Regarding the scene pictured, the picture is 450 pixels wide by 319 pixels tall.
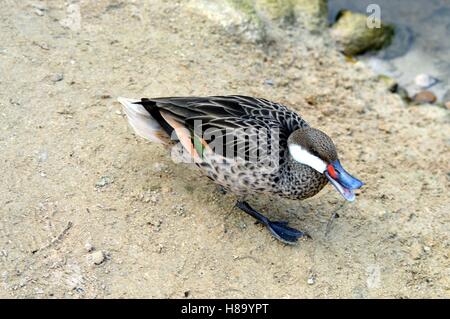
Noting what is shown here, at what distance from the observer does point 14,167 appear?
13.7 ft

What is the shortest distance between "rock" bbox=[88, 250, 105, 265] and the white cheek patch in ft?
4.36

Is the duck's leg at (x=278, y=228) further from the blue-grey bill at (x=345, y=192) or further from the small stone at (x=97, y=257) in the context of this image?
the small stone at (x=97, y=257)

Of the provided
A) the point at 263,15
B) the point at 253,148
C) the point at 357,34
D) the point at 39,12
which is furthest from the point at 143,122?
the point at 357,34

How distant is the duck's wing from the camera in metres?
3.96

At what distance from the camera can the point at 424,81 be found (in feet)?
20.6

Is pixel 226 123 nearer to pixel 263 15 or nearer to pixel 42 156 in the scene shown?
pixel 42 156

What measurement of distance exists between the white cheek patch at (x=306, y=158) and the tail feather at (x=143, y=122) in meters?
0.87

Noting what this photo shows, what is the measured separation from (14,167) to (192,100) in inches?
48.8

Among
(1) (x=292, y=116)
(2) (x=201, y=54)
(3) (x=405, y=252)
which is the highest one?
(1) (x=292, y=116)

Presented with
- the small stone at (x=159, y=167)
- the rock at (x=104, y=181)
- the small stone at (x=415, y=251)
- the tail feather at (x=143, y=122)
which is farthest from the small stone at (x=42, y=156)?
the small stone at (x=415, y=251)

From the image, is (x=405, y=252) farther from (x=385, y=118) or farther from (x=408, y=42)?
(x=408, y=42)

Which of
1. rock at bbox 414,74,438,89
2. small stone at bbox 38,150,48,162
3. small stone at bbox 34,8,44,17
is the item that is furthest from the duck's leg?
rock at bbox 414,74,438,89

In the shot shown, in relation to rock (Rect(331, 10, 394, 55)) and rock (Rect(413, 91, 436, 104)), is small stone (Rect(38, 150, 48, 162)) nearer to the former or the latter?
rock (Rect(331, 10, 394, 55))

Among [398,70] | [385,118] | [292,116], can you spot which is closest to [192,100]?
[292,116]
